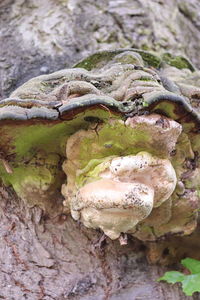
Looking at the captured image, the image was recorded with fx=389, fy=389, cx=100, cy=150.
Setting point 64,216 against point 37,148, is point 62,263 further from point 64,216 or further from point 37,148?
point 37,148

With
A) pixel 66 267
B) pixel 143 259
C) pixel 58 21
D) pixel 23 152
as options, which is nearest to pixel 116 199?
pixel 23 152

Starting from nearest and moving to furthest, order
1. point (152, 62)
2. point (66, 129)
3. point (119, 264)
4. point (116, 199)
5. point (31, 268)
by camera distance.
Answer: point (116, 199) < point (66, 129) < point (31, 268) < point (119, 264) < point (152, 62)

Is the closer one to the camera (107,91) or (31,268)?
(107,91)

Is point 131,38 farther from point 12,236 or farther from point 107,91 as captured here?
point 12,236

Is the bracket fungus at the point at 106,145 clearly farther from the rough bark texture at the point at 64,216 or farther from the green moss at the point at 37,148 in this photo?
the rough bark texture at the point at 64,216

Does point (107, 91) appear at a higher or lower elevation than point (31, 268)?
higher

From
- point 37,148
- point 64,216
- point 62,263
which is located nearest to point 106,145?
point 37,148

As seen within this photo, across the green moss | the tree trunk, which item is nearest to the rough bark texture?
the tree trunk

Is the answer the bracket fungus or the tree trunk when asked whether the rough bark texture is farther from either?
the bracket fungus
